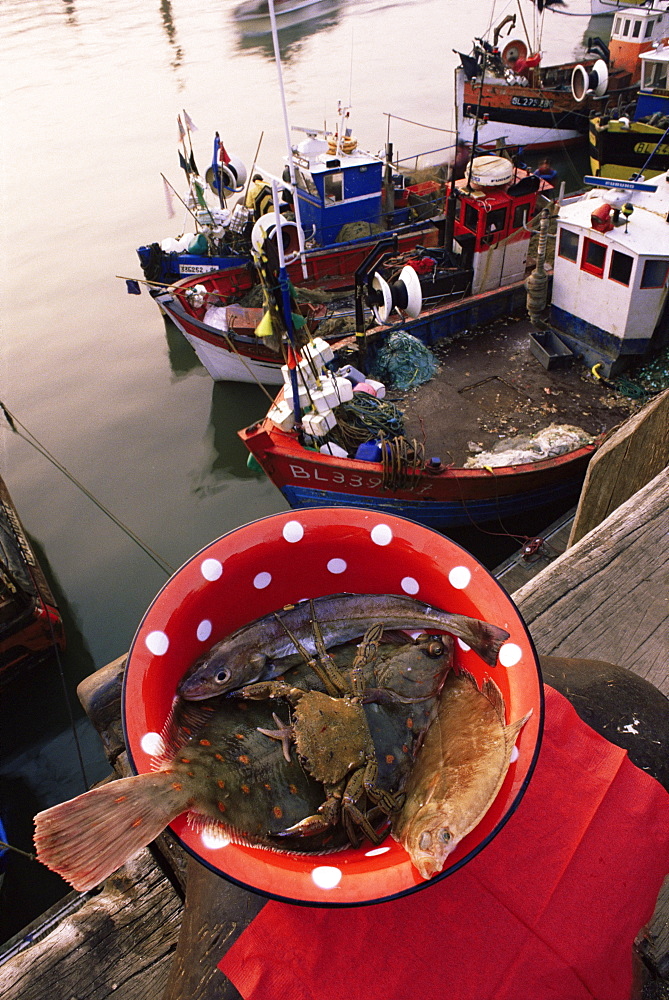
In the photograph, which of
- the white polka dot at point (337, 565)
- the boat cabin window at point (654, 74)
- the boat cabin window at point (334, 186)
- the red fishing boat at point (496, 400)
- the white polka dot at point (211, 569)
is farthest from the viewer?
the boat cabin window at point (654, 74)

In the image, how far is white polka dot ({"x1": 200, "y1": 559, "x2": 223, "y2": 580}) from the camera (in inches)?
59.1

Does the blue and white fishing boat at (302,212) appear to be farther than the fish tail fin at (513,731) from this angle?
Yes

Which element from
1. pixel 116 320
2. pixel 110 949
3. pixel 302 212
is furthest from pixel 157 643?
pixel 116 320

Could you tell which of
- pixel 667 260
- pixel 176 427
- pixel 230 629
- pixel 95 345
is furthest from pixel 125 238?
pixel 230 629

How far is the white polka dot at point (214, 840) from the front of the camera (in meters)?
1.08

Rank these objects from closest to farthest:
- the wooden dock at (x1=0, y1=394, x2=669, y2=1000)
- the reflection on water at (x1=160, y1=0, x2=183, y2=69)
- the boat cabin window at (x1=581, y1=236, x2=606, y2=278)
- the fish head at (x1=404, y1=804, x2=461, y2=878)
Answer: the fish head at (x1=404, y1=804, x2=461, y2=878)
the wooden dock at (x1=0, y1=394, x2=669, y2=1000)
the boat cabin window at (x1=581, y1=236, x2=606, y2=278)
the reflection on water at (x1=160, y1=0, x2=183, y2=69)

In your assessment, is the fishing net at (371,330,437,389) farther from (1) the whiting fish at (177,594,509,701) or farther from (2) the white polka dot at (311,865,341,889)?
(2) the white polka dot at (311,865,341,889)

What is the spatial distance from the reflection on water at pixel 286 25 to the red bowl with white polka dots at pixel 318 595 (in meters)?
37.7

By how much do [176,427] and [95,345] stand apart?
12.3 ft

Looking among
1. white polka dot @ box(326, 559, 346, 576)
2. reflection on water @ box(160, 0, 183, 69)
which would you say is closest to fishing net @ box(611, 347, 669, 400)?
white polka dot @ box(326, 559, 346, 576)

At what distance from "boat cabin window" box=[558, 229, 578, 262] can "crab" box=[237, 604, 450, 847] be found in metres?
7.28

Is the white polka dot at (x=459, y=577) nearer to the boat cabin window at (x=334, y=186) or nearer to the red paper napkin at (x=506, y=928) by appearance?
the red paper napkin at (x=506, y=928)

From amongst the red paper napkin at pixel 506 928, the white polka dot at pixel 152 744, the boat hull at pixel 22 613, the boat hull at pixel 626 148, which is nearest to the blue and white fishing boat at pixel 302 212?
the boat hull at pixel 626 148

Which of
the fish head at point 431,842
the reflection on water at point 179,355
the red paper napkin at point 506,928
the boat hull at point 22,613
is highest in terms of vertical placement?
the fish head at point 431,842
